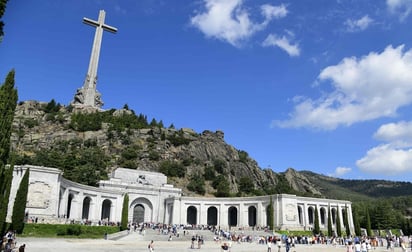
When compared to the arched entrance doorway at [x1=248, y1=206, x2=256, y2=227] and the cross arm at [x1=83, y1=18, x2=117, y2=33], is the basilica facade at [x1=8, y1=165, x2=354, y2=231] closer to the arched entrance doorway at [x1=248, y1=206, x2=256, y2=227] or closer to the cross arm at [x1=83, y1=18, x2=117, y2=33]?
the arched entrance doorway at [x1=248, y1=206, x2=256, y2=227]

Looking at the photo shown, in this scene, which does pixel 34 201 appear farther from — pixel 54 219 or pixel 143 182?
pixel 143 182

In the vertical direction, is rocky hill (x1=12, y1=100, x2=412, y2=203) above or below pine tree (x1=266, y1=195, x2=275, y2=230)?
above

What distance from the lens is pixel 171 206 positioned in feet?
196

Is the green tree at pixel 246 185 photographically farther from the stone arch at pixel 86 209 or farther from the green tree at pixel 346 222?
the stone arch at pixel 86 209

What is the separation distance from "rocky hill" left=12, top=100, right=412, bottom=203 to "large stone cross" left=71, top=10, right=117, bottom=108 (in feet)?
13.3

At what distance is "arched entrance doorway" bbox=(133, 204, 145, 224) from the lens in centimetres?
5911

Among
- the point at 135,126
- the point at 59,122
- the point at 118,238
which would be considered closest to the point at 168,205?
the point at 118,238

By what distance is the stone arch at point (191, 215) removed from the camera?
6231cm

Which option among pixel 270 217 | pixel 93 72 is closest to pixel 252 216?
pixel 270 217

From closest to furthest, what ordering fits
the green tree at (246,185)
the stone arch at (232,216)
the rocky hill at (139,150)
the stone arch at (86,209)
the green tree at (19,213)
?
the green tree at (19,213) < the stone arch at (86,209) < the stone arch at (232,216) < the rocky hill at (139,150) < the green tree at (246,185)

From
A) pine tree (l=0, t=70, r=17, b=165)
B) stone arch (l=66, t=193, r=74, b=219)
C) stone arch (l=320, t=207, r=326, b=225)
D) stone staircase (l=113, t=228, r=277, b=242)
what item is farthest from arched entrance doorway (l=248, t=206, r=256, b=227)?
pine tree (l=0, t=70, r=17, b=165)

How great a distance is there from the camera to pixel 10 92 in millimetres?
18516

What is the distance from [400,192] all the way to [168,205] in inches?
5804

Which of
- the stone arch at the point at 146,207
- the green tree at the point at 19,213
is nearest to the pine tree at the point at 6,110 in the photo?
the green tree at the point at 19,213
